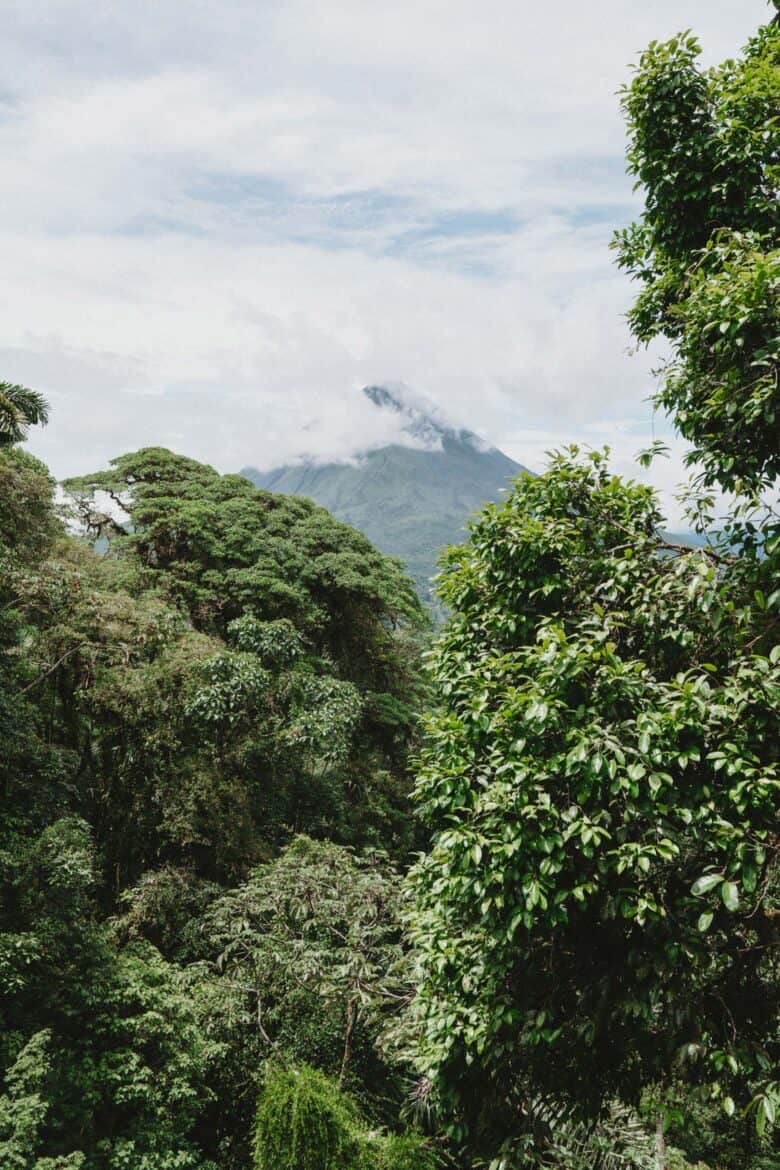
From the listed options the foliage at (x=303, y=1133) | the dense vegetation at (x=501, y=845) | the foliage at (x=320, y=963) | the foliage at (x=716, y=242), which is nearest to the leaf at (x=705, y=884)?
the dense vegetation at (x=501, y=845)

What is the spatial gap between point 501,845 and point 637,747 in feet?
2.78

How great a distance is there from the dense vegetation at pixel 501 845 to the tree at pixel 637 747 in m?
0.02

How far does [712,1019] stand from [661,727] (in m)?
1.67

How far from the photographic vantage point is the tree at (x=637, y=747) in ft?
11.4

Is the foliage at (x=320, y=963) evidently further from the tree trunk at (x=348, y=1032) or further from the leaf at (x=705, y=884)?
the leaf at (x=705, y=884)

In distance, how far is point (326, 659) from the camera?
15.7 m

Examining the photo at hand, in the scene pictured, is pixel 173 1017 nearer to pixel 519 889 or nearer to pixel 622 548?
pixel 519 889

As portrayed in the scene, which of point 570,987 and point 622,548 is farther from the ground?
point 622,548

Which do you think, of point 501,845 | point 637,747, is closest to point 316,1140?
point 501,845

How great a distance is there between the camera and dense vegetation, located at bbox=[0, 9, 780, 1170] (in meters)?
3.54

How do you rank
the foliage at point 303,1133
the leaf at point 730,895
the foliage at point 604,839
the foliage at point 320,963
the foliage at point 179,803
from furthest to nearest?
the foliage at point 320,963, the foliage at point 179,803, the foliage at point 303,1133, the foliage at point 604,839, the leaf at point 730,895

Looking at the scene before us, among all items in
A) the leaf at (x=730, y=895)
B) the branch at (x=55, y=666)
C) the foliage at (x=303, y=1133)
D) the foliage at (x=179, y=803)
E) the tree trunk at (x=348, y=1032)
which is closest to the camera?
the leaf at (x=730, y=895)

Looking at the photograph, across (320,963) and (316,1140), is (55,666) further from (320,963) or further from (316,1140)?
(316,1140)

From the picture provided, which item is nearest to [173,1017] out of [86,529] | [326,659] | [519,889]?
[519,889]
